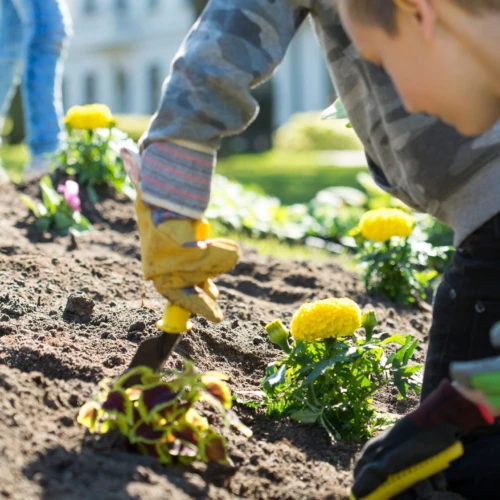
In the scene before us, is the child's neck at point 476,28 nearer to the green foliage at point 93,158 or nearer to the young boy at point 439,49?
the young boy at point 439,49

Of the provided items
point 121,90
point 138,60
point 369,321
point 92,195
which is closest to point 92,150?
point 92,195

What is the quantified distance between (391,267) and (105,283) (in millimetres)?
1183

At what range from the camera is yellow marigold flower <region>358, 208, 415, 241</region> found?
10.7ft

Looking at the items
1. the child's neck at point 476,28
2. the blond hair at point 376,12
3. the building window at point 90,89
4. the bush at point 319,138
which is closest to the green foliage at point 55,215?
the blond hair at point 376,12

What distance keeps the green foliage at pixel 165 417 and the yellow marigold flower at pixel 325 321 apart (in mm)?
384

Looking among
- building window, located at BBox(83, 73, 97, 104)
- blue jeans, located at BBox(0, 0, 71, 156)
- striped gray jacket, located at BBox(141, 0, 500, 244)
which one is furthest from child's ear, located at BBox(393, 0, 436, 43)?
building window, located at BBox(83, 73, 97, 104)

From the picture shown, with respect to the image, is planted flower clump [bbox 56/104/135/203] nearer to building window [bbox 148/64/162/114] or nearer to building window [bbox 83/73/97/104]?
building window [bbox 148/64/162/114]

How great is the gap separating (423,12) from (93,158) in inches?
129

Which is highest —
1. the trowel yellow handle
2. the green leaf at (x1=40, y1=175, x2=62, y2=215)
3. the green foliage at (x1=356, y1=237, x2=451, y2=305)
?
the trowel yellow handle

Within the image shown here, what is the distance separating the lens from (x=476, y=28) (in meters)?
1.35

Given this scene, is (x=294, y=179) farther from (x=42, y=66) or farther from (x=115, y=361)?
(x=115, y=361)

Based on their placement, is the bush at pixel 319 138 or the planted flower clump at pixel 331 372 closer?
the planted flower clump at pixel 331 372

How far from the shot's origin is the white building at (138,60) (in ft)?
95.8

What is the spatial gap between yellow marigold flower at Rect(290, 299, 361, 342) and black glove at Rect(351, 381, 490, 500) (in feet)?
1.31
